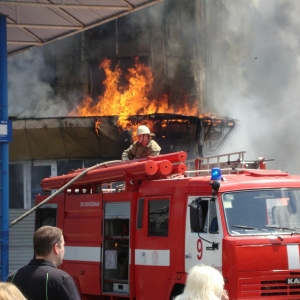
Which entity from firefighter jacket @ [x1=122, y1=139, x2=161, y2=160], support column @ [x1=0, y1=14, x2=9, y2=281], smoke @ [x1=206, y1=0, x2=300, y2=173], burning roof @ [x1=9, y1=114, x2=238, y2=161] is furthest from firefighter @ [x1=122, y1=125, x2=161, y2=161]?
smoke @ [x1=206, y1=0, x2=300, y2=173]

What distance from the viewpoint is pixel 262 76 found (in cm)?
2462

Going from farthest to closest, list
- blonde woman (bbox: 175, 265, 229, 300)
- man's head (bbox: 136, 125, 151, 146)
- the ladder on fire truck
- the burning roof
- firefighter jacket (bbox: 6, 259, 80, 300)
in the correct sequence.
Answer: the burning roof < man's head (bbox: 136, 125, 151, 146) < the ladder on fire truck < firefighter jacket (bbox: 6, 259, 80, 300) < blonde woman (bbox: 175, 265, 229, 300)

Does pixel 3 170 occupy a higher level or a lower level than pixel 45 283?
higher

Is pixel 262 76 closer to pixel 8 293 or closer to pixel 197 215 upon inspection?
pixel 197 215

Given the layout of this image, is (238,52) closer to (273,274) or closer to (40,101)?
(40,101)

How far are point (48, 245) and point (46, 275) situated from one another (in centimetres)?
23

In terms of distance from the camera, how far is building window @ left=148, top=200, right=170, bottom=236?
9.26 metres

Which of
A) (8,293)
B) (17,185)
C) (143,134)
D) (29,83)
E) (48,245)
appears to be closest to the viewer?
(8,293)

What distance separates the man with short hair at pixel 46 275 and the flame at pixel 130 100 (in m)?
14.4

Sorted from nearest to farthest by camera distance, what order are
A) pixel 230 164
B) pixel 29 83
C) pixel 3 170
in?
pixel 230 164, pixel 3 170, pixel 29 83

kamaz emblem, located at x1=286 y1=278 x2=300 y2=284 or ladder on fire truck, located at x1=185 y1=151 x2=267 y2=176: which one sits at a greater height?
ladder on fire truck, located at x1=185 y1=151 x2=267 y2=176

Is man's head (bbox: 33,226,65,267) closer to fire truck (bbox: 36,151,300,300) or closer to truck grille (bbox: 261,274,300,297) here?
fire truck (bbox: 36,151,300,300)

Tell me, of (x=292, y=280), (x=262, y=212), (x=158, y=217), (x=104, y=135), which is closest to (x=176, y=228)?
(x=158, y=217)

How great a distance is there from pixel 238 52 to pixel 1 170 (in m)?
12.8
